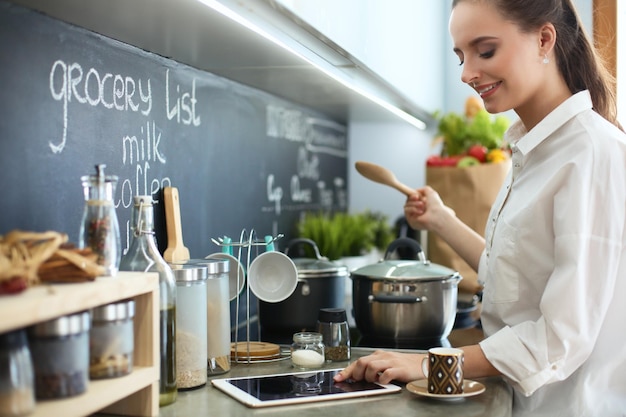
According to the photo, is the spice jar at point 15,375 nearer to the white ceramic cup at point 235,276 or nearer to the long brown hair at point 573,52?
the white ceramic cup at point 235,276

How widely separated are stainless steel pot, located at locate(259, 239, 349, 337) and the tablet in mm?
402

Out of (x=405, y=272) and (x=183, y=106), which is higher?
(x=183, y=106)

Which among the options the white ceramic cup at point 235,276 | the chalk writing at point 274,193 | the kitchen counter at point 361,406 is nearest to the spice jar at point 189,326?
the kitchen counter at point 361,406

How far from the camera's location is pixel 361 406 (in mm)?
1254

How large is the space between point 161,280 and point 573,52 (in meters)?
0.90

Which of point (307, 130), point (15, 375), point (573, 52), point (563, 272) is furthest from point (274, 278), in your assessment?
point (307, 130)

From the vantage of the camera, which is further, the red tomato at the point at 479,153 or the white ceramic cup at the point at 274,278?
the red tomato at the point at 479,153

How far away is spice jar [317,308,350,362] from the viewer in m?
1.60

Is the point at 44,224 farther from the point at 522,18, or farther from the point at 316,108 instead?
the point at 316,108

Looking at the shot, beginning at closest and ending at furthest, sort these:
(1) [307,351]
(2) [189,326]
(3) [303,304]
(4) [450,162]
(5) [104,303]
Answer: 1. (5) [104,303]
2. (2) [189,326]
3. (1) [307,351]
4. (3) [303,304]
5. (4) [450,162]

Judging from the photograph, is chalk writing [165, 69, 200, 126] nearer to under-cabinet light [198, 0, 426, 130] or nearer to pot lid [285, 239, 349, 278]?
under-cabinet light [198, 0, 426, 130]

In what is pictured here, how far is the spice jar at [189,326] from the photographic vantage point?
4.31ft

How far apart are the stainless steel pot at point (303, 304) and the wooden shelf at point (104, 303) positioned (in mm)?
744

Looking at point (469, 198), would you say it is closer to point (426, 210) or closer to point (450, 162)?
point (450, 162)
